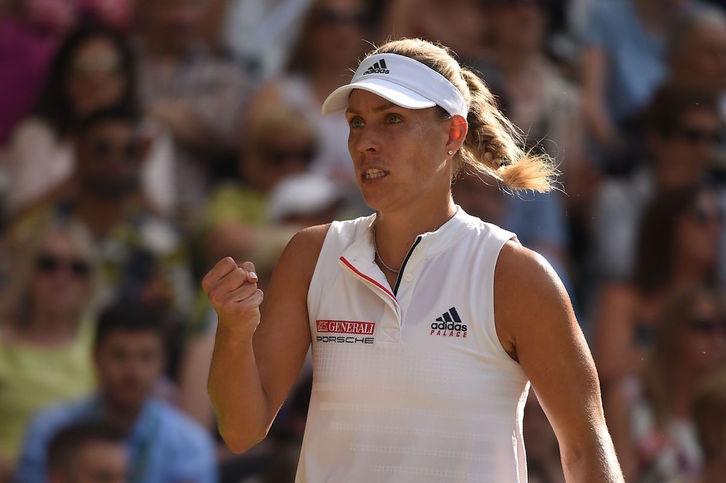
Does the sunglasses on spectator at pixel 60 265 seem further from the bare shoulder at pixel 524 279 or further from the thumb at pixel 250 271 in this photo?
the bare shoulder at pixel 524 279

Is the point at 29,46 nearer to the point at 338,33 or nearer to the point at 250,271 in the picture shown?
the point at 338,33

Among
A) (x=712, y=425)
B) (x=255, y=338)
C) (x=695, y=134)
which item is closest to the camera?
(x=255, y=338)

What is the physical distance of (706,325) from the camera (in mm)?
6387

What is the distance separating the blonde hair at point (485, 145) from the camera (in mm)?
3338

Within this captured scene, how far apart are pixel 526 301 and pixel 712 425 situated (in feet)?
9.73

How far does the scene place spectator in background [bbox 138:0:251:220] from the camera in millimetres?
7340

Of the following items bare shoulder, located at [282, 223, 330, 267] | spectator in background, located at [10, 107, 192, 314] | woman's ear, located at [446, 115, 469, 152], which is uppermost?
spectator in background, located at [10, 107, 192, 314]

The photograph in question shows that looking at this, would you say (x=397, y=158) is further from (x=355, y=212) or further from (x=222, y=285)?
(x=355, y=212)

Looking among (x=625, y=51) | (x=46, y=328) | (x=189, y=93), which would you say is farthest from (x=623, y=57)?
(x=46, y=328)

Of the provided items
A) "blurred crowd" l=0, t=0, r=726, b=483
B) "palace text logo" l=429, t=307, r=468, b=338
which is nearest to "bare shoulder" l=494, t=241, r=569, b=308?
"palace text logo" l=429, t=307, r=468, b=338

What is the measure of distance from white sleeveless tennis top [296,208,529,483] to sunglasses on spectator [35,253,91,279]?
11.0 ft

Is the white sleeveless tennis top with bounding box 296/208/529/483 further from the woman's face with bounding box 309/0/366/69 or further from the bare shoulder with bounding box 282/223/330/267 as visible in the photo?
the woman's face with bounding box 309/0/366/69

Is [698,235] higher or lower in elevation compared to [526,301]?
higher

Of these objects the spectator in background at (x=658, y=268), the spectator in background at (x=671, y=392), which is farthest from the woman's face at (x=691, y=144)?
the spectator in background at (x=671, y=392)
